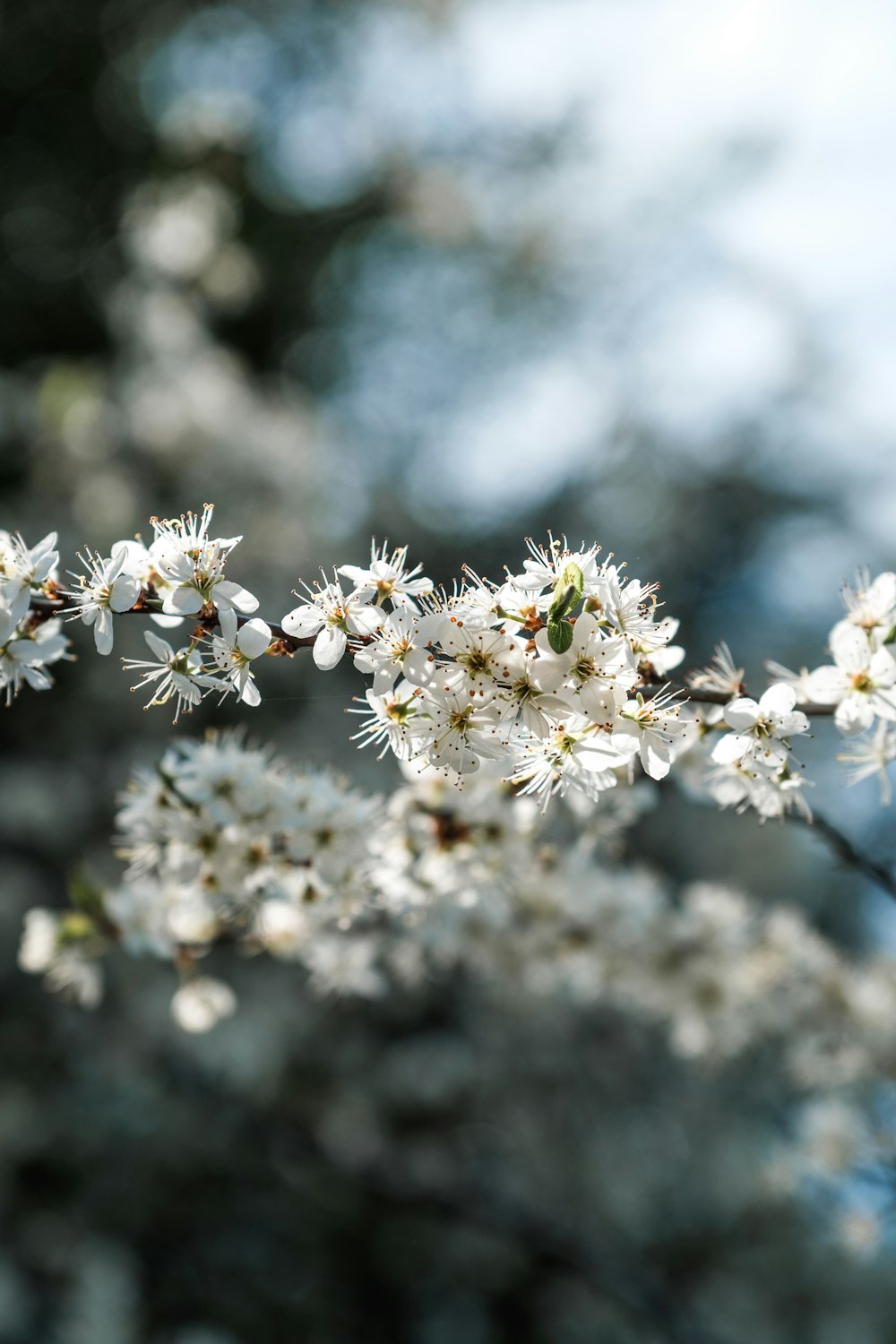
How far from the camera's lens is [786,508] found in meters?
6.13

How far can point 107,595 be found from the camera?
45.3 inches

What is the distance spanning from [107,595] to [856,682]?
33.8 inches

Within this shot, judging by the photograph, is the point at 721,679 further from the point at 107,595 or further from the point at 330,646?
the point at 107,595

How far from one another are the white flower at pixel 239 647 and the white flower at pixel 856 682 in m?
0.64

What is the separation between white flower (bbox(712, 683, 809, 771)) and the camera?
1.08 meters

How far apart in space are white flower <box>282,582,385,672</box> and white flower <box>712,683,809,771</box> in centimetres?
40

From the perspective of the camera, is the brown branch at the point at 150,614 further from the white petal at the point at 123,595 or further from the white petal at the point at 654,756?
the white petal at the point at 654,756

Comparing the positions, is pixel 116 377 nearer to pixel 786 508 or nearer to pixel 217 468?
pixel 217 468

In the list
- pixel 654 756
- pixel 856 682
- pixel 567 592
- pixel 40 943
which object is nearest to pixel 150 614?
pixel 567 592

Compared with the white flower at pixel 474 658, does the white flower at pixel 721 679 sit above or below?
above

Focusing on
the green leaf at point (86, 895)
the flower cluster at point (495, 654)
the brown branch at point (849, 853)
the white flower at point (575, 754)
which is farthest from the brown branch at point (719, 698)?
the green leaf at point (86, 895)

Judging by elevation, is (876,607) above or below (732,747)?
above

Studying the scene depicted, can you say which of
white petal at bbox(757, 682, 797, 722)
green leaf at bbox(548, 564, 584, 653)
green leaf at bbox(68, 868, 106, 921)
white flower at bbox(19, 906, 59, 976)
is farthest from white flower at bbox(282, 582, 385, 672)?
white flower at bbox(19, 906, 59, 976)

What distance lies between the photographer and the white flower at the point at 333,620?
1110mm
